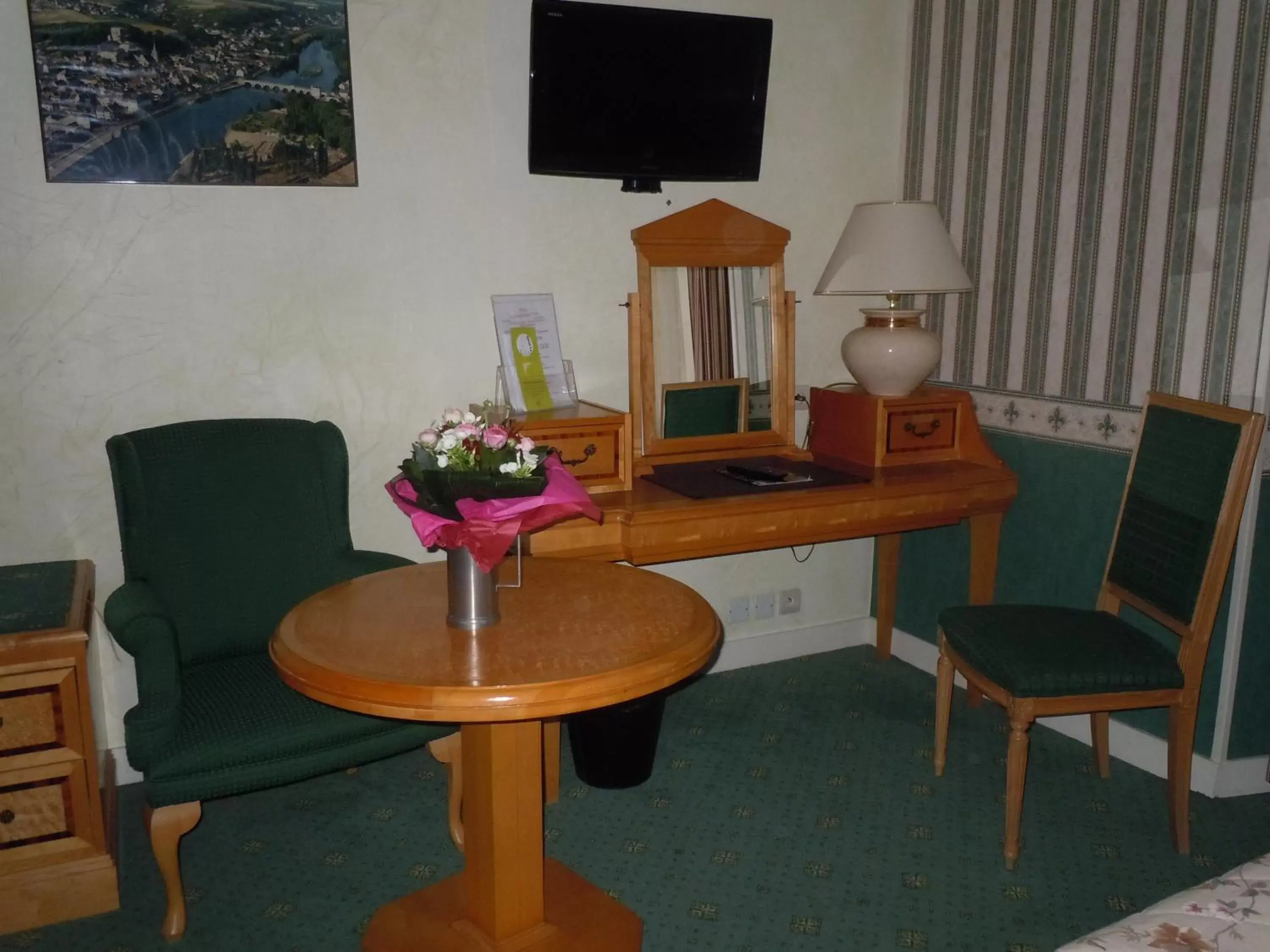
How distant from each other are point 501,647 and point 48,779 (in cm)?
113

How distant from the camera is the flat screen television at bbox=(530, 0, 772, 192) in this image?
2.94m

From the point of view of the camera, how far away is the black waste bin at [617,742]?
276cm

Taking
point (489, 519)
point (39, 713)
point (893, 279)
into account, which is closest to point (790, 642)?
point (893, 279)

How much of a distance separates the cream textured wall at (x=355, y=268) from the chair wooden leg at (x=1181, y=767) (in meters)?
1.84

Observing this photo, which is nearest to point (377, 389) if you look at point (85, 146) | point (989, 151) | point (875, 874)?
point (85, 146)

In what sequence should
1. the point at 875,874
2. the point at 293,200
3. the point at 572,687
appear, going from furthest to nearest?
1. the point at 293,200
2. the point at 875,874
3. the point at 572,687

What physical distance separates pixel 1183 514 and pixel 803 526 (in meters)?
0.96

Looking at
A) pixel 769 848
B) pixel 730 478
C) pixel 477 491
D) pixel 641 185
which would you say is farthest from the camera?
pixel 641 185

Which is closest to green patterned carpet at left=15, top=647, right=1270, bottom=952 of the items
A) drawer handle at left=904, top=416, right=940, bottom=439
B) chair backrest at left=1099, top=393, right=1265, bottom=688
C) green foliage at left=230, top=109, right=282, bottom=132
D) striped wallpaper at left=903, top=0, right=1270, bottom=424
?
chair backrest at left=1099, top=393, right=1265, bottom=688

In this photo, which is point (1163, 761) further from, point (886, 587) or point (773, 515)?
point (773, 515)

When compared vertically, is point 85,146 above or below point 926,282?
above

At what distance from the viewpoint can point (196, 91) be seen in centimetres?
263

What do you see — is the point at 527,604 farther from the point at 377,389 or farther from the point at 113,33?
the point at 113,33

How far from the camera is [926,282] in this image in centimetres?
312
